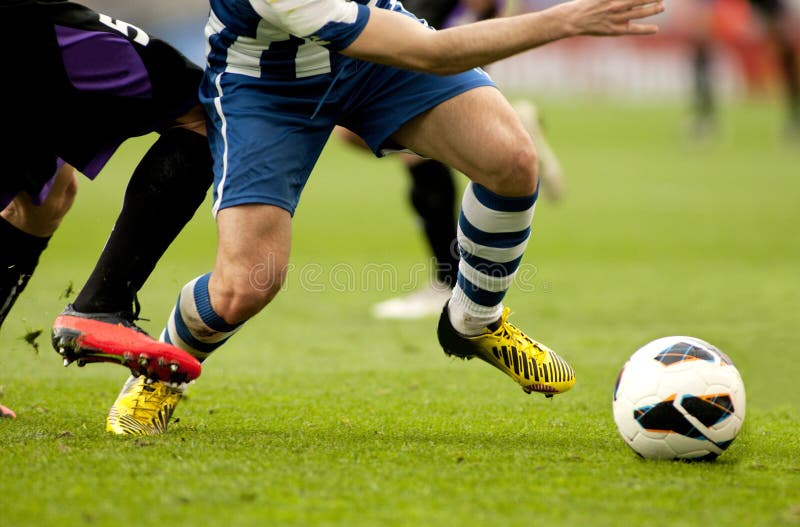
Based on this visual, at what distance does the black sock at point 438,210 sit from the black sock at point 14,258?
2727 mm

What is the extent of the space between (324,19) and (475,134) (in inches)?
24.9

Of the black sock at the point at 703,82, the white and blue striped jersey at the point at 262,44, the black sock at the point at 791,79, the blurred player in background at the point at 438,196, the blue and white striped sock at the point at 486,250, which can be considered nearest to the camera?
the white and blue striped jersey at the point at 262,44

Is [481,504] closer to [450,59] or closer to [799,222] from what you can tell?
[450,59]

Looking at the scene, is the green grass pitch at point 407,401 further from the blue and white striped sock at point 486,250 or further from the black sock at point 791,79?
the black sock at point 791,79

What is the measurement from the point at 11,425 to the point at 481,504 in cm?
176

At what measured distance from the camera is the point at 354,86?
363cm

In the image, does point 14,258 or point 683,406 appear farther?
point 14,258

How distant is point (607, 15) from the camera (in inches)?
123

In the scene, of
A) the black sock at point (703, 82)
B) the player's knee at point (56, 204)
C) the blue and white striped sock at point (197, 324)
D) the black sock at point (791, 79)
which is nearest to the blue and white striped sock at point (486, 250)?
the blue and white striped sock at point (197, 324)

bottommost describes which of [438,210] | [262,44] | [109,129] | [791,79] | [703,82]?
[703,82]

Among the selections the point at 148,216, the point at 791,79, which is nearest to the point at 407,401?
the point at 148,216

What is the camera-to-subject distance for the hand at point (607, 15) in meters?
3.12

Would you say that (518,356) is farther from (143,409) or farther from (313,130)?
(143,409)

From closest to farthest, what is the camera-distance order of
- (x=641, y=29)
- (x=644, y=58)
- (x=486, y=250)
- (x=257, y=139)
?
1. (x=641, y=29)
2. (x=257, y=139)
3. (x=486, y=250)
4. (x=644, y=58)
